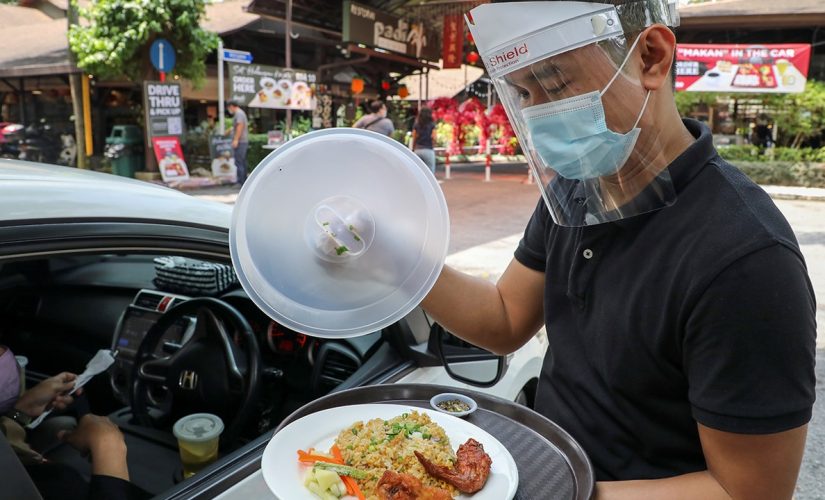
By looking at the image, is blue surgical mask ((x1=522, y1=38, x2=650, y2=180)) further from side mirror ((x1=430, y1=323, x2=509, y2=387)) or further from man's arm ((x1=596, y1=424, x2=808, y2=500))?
side mirror ((x1=430, y1=323, x2=509, y2=387))

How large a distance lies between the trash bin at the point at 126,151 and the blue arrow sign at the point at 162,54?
224cm

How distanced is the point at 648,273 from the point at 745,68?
17924 millimetres

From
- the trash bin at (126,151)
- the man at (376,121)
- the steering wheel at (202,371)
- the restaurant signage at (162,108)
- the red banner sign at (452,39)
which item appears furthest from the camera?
the red banner sign at (452,39)

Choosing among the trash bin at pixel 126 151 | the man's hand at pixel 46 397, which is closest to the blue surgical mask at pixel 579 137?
the man's hand at pixel 46 397

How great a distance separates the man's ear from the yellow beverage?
1713mm

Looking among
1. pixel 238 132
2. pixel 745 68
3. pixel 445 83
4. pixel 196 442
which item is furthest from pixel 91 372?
pixel 445 83

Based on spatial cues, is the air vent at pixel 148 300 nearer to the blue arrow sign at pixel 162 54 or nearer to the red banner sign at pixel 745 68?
the blue arrow sign at pixel 162 54

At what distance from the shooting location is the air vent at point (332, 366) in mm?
2289

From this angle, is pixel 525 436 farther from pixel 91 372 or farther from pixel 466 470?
pixel 91 372

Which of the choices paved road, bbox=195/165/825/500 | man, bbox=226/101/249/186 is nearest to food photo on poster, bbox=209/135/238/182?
man, bbox=226/101/249/186

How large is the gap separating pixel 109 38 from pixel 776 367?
1459 cm

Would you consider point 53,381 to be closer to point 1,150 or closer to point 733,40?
point 1,150

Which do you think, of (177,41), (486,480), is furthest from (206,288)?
(177,41)

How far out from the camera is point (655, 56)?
→ 1.13 meters
